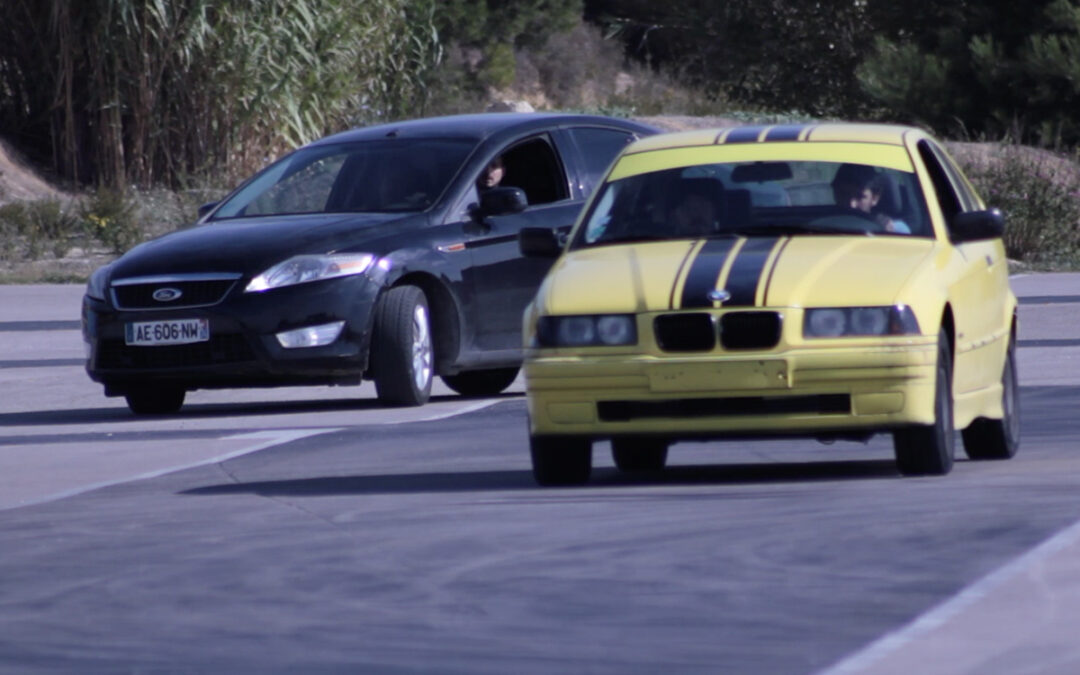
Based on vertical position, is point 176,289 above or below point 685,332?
below

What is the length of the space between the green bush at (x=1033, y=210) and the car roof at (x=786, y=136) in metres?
14.8

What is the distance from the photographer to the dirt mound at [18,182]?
92.9 feet

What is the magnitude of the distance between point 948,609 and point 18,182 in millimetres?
23667

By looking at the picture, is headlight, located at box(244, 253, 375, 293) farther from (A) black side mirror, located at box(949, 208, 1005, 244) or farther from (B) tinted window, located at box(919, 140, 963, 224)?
(A) black side mirror, located at box(949, 208, 1005, 244)

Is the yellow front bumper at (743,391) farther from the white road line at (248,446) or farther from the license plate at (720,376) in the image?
the white road line at (248,446)

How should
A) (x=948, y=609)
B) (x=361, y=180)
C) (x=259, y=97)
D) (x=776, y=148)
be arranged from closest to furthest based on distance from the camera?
(x=948, y=609) → (x=776, y=148) → (x=361, y=180) → (x=259, y=97)

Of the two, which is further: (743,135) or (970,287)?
(743,135)

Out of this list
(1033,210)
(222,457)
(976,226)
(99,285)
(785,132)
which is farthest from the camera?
(1033,210)

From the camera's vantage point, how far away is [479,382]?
1451 centimetres

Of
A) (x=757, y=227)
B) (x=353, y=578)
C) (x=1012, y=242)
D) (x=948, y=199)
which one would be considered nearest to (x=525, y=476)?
(x=757, y=227)

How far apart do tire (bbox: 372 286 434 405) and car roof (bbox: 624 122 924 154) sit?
2.85 m

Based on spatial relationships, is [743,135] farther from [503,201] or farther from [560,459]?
[503,201]

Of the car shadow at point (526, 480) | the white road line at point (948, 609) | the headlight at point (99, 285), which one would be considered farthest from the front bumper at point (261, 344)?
the white road line at point (948, 609)

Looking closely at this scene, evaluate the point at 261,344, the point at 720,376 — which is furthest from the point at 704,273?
the point at 261,344
